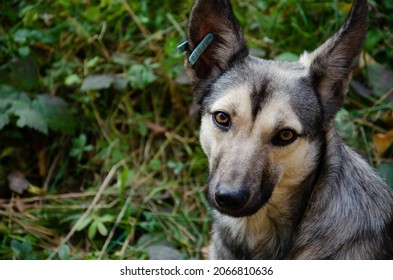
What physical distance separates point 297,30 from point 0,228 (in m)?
3.19

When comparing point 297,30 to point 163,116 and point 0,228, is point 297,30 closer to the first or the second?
point 163,116

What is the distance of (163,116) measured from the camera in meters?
6.11

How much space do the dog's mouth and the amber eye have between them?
405mm

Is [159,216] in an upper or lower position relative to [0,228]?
lower

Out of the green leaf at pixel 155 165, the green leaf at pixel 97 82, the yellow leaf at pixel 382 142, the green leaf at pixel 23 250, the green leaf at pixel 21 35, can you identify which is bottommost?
the yellow leaf at pixel 382 142

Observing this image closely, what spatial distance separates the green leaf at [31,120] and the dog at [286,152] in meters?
1.86

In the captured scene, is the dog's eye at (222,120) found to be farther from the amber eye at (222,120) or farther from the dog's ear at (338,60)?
the dog's ear at (338,60)

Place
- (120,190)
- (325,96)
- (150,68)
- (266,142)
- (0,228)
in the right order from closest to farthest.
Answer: (266,142), (325,96), (0,228), (120,190), (150,68)

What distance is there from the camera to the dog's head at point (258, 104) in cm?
346

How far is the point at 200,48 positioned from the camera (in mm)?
3863

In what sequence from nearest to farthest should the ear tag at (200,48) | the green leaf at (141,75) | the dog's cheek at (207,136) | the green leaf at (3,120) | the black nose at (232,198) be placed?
the black nose at (232,198) → the dog's cheek at (207,136) → the ear tag at (200,48) → the green leaf at (3,120) → the green leaf at (141,75)

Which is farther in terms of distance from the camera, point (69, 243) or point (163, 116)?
point (163, 116)

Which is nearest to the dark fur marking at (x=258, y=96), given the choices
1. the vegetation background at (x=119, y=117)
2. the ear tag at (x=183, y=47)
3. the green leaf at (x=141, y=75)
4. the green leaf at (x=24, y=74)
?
the ear tag at (x=183, y=47)

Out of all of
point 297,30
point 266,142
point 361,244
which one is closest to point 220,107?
point 266,142
